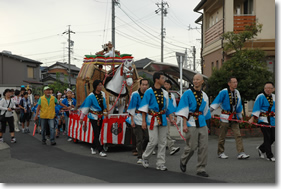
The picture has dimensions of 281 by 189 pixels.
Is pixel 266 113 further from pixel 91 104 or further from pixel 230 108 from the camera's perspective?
pixel 91 104

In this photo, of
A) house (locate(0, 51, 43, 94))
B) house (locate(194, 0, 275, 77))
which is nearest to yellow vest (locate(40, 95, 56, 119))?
house (locate(194, 0, 275, 77))

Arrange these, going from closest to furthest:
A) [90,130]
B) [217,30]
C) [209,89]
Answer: [90,130] → [209,89] → [217,30]

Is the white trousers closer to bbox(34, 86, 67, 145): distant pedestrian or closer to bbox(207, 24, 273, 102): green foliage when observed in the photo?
bbox(34, 86, 67, 145): distant pedestrian

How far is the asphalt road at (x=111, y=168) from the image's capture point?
640 centimetres

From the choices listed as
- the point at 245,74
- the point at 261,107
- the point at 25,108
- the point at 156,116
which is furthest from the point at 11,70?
the point at 261,107

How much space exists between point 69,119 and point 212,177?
726cm

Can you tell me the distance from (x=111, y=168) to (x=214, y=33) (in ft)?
55.7

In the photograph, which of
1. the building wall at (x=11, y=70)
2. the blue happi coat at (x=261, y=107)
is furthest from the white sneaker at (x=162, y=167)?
the building wall at (x=11, y=70)

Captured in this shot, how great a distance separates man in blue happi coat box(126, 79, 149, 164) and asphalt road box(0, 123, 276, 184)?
41cm

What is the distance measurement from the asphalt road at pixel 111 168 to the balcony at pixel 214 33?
11.4m

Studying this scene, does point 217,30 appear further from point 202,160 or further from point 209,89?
point 202,160

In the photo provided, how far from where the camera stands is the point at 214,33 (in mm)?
22688

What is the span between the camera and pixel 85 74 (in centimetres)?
1166

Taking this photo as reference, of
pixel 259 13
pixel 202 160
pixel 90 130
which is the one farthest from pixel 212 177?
pixel 259 13
